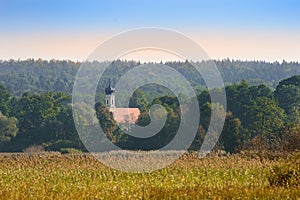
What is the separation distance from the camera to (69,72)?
170 m

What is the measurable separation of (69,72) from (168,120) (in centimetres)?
11911

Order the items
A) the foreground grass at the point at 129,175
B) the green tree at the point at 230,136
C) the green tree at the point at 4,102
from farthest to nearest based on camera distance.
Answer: the green tree at the point at 4,102 → the green tree at the point at 230,136 → the foreground grass at the point at 129,175

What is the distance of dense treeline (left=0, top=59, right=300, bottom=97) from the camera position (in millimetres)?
141000

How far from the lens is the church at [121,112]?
60934 millimetres

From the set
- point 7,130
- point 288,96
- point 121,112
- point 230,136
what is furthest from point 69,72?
point 230,136

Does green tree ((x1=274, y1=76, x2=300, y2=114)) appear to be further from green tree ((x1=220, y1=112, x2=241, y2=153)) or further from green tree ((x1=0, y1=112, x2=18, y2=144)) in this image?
green tree ((x1=0, y1=112, x2=18, y2=144))

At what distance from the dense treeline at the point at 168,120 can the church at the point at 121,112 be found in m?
1.21

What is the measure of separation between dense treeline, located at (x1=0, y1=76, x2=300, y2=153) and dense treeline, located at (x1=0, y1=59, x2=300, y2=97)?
54.3 m

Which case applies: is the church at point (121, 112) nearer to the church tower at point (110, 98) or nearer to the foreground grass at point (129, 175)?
the church tower at point (110, 98)

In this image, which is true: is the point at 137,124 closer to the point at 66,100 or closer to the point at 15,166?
the point at 66,100

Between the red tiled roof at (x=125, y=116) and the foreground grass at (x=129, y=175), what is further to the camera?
the red tiled roof at (x=125, y=116)

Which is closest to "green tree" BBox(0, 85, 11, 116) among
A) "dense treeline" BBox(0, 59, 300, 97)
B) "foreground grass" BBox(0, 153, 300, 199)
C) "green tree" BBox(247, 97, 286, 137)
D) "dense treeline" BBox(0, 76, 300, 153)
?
"dense treeline" BBox(0, 76, 300, 153)

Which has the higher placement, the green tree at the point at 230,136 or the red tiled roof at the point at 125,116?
the red tiled roof at the point at 125,116

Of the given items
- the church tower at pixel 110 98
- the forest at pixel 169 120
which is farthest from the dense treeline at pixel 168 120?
the church tower at pixel 110 98
